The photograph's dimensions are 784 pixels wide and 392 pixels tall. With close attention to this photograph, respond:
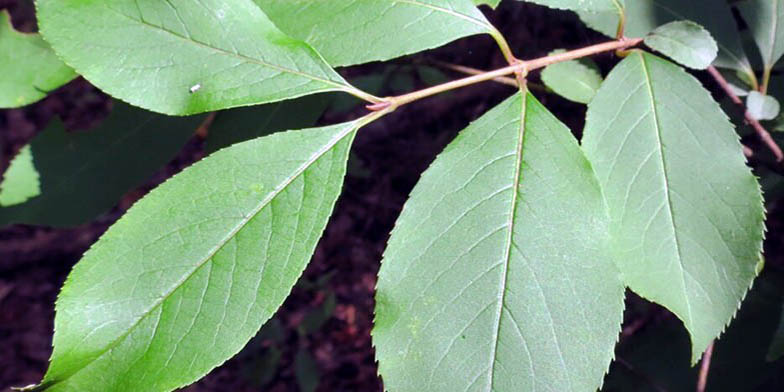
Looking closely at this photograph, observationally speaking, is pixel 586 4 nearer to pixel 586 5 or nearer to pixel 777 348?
pixel 586 5

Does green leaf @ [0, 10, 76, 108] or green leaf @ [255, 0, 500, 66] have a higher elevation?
green leaf @ [255, 0, 500, 66]

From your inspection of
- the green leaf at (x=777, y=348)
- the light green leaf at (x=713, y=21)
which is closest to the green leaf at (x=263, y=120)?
the light green leaf at (x=713, y=21)

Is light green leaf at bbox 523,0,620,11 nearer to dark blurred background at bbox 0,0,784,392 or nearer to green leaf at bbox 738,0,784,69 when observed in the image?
green leaf at bbox 738,0,784,69

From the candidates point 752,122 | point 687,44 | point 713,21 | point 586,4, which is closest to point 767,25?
point 713,21

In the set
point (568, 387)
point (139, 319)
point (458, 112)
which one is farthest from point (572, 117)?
point (139, 319)

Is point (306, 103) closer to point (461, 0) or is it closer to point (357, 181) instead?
point (461, 0)

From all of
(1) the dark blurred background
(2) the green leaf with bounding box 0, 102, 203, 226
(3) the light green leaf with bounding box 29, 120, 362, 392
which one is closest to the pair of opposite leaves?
(3) the light green leaf with bounding box 29, 120, 362, 392

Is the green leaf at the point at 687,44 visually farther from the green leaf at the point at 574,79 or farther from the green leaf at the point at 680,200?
the green leaf at the point at 574,79
